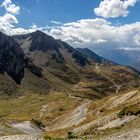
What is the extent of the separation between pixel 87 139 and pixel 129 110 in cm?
2133

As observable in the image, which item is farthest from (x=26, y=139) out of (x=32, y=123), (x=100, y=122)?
(x=32, y=123)

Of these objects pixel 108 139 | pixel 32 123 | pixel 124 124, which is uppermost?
pixel 32 123

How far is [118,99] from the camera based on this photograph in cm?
11469

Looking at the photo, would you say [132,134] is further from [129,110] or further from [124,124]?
[129,110]

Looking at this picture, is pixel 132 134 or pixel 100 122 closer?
pixel 132 134

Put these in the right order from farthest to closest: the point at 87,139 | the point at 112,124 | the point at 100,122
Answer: the point at 100,122, the point at 112,124, the point at 87,139

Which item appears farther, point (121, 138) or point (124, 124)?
point (124, 124)

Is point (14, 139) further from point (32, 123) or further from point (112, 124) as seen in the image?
point (32, 123)

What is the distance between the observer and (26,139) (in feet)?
145

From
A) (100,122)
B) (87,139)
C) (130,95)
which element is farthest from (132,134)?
(130,95)

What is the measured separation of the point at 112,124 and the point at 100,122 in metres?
8.81

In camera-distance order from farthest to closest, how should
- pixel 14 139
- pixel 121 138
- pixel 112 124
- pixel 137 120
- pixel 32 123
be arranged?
pixel 32 123, pixel 112 124, pixel 137 120, pixel 14 139, pixel 121 138

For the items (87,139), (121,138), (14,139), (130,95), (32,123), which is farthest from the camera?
(32,123)

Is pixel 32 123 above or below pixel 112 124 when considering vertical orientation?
above
